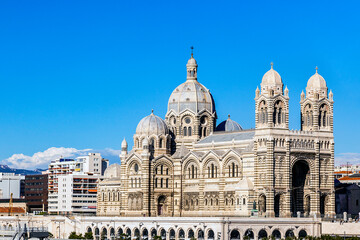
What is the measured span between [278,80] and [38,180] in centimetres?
8679

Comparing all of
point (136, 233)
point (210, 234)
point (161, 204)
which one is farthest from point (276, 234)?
point (161, 204)

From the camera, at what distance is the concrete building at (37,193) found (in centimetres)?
18562

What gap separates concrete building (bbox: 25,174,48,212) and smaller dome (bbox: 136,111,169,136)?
55.4 meters

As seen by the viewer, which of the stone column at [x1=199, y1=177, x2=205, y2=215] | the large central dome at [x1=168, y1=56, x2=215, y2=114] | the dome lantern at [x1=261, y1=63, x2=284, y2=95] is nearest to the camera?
the dome lantern at [x1=261, y1=63, x2=284, y2=95]

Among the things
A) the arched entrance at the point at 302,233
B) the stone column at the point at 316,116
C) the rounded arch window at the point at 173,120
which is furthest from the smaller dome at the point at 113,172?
the arched entrance at the point at 302,233

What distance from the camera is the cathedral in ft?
385

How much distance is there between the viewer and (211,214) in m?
124

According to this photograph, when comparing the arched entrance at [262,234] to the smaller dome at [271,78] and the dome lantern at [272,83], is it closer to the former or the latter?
the dome lantern at [272,83]

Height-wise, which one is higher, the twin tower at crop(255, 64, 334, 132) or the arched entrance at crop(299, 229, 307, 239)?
the twin tower at crop(255, 64, 334, 132)

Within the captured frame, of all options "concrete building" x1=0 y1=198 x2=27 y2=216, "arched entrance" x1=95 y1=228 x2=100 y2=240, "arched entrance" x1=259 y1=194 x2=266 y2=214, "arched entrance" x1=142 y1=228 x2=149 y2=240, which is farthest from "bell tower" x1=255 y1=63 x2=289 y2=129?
"concrete building" x1=0 y1=198 x2=27 y2=216

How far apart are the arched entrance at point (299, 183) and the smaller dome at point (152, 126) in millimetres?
23506

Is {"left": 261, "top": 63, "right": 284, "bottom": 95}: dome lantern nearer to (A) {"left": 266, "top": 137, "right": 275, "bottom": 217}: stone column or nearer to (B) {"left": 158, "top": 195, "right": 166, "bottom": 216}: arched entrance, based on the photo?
(A) {"left": 266, "top": 137, "right": 275, "bottom": 217}: stone column

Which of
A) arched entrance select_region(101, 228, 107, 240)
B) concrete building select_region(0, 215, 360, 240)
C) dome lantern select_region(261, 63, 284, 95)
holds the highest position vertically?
dome lantern select_region(261, 63, 284, 95)

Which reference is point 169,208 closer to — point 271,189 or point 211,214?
point 211,214
